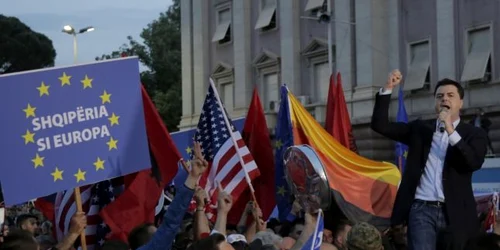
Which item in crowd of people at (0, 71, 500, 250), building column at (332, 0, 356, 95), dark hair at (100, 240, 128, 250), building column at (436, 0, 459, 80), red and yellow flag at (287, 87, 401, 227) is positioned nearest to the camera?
crowd of people at (0, 71, 500, 250)

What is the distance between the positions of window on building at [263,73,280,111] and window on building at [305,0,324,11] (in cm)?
Result: 302

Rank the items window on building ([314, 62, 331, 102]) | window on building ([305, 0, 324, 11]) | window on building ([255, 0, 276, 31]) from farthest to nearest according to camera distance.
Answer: window on building ([255, 0, 276, 31]), window on building ([314, 62, 331, 102]), window on building ([305, 0, 324, 11])

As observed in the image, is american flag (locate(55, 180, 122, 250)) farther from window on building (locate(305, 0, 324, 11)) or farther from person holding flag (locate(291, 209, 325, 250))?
window on building (locate(305, 0, 324, 11))

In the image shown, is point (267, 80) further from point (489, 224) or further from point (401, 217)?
point (401, 217)

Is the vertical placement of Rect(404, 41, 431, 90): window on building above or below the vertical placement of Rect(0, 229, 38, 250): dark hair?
above

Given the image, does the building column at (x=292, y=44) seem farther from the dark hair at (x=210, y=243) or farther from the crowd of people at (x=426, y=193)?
the dark hair at (x=210, y=243)

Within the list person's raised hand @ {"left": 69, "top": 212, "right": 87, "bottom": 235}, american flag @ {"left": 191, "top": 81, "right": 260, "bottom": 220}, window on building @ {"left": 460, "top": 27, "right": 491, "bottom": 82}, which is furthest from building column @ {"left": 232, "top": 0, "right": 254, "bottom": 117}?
person's raised hand @ {"left": 69, "top": 212, "right": 87, "bottom": 235}

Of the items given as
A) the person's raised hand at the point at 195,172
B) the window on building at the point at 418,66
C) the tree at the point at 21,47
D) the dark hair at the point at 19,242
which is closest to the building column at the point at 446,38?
the window on building at the point at 418,66

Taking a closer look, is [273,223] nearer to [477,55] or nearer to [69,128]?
[69,128]

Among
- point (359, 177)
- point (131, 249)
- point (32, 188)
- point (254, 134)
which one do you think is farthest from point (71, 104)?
point (254, 134)

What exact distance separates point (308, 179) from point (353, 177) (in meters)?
2.70

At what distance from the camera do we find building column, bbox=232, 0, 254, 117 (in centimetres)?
3031

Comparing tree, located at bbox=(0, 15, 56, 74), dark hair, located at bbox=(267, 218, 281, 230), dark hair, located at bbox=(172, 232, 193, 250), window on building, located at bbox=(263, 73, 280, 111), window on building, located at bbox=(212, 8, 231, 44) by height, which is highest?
tree, located at bbox=(0, 15, 56, 74)

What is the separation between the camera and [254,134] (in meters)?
10.5
